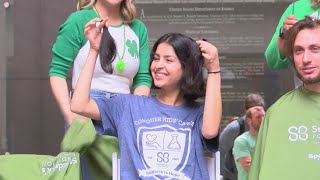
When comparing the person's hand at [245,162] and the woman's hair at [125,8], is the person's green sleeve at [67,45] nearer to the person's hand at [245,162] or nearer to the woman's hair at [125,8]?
the woman's hair at [125,8]

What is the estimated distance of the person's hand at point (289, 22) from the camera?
2.76 metres

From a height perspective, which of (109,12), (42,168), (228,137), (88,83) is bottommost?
(228,137)

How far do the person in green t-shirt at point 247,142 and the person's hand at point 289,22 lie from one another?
167 cm

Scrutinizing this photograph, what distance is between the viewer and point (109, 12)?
316 cm

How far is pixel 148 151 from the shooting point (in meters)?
2.67

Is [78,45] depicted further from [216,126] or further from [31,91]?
[31,91]

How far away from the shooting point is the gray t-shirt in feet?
8.70

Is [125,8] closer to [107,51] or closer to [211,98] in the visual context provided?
[107,51]

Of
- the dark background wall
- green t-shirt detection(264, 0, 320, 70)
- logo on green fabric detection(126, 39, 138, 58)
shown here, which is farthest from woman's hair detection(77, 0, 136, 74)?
the dark background wall

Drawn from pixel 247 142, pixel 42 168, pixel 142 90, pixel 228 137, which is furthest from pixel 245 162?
pixel 42 168

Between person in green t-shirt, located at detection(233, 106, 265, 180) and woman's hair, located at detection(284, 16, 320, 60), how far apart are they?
168 cm

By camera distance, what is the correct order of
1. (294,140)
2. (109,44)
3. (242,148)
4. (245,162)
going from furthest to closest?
1. (242,148)
2. (245,162)
3. (109,44)
4. (294,140)

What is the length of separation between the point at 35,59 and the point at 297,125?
298 cm

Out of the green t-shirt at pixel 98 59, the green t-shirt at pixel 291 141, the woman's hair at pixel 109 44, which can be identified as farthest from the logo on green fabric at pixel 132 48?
the green t-shirt at pixel 291 141
